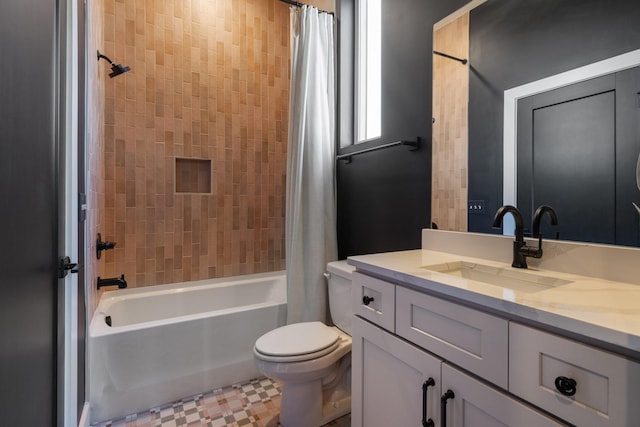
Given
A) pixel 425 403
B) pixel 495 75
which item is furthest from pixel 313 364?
pixel 495 75

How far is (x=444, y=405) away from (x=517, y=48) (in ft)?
4.14

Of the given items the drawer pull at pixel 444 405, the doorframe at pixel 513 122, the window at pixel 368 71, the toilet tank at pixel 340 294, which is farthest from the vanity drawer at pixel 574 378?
the window at pixel 368 71

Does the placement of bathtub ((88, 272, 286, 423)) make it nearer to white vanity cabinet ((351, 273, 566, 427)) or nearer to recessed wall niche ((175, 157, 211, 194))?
recessed wall niche ((175, 157, 211, 194))

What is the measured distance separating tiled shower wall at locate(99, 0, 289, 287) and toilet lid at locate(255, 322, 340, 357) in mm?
1150

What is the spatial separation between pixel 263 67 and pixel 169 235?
1581 mm

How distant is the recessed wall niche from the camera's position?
2.45m

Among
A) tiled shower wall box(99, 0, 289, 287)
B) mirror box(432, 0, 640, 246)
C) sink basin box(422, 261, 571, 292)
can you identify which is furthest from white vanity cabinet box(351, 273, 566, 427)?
tiled shower wall box(99, 0, 289, 287)

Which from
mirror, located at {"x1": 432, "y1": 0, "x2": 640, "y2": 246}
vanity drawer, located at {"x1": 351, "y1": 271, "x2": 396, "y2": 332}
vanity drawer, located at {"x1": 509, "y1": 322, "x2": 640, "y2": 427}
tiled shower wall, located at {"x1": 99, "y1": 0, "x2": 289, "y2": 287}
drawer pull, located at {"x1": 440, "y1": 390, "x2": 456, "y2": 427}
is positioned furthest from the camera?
tiled shower wall, located at {"x1": 99, "y1": 0, "x2": 289, "y2": 287}

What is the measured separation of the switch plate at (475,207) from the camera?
4.34 feet

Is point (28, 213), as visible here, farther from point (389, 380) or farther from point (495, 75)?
point (495, 75)

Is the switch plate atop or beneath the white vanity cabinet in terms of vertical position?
atop

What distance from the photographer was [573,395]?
2.01ft

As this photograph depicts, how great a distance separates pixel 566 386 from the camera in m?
0.62

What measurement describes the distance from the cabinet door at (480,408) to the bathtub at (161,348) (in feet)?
4.56
